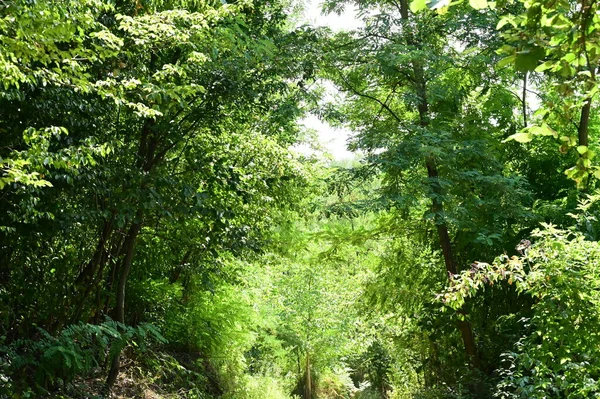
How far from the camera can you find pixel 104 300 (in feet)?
19.9

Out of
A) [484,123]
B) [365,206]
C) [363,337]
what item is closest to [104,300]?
[365,206]

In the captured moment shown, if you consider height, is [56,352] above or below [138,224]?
below

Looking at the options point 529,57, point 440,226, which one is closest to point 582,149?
point 529,57

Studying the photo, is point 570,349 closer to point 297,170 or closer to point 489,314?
point 297,170

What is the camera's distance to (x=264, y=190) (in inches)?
271

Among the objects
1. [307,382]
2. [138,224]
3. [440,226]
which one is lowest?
[138,224]

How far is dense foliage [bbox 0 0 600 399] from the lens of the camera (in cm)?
386

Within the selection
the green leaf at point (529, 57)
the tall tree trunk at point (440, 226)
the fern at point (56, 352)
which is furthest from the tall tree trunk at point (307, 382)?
the green leaf at point (529, 57)

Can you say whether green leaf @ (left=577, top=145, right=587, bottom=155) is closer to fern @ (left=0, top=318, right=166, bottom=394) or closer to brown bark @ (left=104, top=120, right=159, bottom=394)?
fern @ (left=0, top=318, right=166, bottom=394)

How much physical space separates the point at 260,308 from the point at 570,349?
7.56 metres

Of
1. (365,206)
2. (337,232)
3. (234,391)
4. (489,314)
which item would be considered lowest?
(234,391)

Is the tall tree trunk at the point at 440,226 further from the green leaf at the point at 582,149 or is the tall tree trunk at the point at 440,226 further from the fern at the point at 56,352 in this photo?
the green leaf at the point at 582,149

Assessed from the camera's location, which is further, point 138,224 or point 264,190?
point 264,190

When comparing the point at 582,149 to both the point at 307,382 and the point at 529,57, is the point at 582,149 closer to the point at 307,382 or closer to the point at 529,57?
the point at 529,57
